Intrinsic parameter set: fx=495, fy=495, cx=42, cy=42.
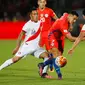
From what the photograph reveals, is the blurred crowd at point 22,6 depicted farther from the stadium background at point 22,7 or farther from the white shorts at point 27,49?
the white shorts at point 27,49

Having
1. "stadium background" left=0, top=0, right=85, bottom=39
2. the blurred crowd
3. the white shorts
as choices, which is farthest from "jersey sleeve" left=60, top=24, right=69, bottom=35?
the blurred crowd

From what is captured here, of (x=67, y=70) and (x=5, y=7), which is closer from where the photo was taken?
(x=67, y=70)

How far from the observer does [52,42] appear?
10.1 m

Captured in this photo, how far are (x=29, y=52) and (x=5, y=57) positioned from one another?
194 inches

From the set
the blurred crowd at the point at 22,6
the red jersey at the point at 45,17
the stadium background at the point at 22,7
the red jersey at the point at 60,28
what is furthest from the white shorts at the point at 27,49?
the blurred crowd at the point at 22,6

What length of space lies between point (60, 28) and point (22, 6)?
15.8 meters

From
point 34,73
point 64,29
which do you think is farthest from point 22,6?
point 64,29

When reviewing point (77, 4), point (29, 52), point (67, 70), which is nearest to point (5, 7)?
point (77, 4)

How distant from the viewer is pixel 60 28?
32.6ft

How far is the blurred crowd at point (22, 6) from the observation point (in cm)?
2467

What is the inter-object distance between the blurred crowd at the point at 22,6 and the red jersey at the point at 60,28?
46.0 ft

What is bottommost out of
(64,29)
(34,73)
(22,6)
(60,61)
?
(60,61)

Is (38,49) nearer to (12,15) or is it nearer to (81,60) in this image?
(81,60)

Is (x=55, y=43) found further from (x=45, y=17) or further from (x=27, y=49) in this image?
(x=45, y=17)
